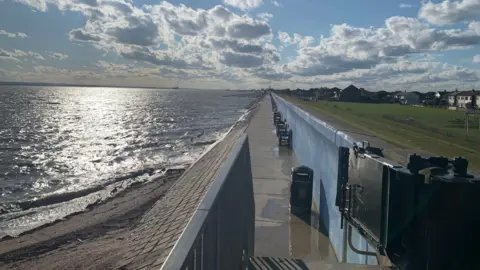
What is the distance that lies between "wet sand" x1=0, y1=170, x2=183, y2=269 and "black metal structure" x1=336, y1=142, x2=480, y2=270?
729 cm

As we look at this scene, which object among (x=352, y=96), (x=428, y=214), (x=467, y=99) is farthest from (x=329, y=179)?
(x=352, y=96)

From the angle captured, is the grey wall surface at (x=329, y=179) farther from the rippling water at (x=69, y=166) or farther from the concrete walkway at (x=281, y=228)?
the rippling water at (x=69, y=166)

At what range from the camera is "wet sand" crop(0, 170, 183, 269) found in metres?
9.68

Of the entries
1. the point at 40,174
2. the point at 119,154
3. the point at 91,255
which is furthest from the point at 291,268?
the point at 119,154

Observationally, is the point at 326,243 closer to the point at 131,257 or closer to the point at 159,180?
the point at 131,257

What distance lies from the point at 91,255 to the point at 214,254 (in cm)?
801

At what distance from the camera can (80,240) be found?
11.1 meters

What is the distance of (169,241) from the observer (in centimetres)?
949

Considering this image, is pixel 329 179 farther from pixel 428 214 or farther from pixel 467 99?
pixel 467 99

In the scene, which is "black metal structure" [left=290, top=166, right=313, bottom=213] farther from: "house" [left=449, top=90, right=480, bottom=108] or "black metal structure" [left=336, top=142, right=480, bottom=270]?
"house" [left=449, top=90, right=480, bottom=108]

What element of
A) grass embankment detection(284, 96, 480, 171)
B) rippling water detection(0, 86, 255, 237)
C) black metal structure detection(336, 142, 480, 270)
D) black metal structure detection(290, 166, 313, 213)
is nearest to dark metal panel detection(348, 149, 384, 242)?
black metal structure detection(336, 142, 480, 270)

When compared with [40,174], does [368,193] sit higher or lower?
higher

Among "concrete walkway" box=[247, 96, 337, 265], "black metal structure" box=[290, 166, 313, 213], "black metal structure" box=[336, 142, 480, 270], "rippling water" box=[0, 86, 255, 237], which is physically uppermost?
"black metal structure" box=[336, 142, 480, 270]

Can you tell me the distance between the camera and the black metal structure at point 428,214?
3152mm
